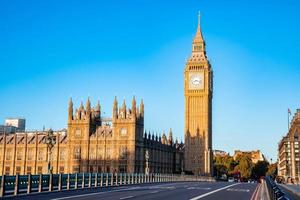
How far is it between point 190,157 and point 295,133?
146 feet

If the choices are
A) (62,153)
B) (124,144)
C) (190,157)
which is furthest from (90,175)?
(190,157)

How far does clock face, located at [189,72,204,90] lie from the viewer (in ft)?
500

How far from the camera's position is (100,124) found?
12356cm

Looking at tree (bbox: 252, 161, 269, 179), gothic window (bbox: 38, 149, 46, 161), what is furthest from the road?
tree (bbox: 252, 161, 269, 179)

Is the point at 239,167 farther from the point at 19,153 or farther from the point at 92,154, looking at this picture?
the point at 19,153

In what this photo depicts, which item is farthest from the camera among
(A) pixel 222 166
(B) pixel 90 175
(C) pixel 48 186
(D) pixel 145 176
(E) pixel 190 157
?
(A) pixel 222 166

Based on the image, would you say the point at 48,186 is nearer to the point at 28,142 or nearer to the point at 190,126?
the point at 28,142

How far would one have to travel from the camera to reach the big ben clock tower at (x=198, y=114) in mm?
144625

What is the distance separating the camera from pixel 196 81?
153500mm

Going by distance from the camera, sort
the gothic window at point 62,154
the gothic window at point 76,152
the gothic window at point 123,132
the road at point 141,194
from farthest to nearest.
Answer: the gothic window at point 62,154
the gothic window at point 76,152
the gothic window at point 123,132
the road at point 141,194

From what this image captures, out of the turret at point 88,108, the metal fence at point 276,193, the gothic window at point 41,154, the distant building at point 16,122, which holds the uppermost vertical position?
the distant building at point 16,122

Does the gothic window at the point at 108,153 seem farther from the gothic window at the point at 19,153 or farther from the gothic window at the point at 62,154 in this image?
the gothic window at the point at 19,153

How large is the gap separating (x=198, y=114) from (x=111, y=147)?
4478 centimetres

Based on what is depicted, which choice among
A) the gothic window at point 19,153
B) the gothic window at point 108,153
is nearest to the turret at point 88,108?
the gothic window at point 108,153
